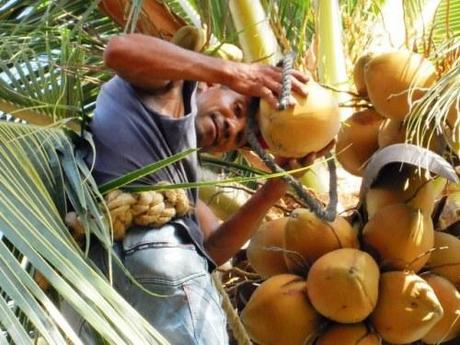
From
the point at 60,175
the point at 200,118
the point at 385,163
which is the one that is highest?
the point at 60,175

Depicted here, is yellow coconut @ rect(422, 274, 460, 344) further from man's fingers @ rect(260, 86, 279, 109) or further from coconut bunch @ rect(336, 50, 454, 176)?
man's fingers @ rect(260, 86, 279, 109)

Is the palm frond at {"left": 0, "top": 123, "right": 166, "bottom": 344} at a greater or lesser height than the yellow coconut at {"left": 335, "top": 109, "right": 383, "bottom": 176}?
greater

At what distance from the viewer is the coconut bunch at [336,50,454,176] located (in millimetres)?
2197

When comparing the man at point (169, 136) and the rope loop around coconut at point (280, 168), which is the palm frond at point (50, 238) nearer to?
the man at point (169, 136)

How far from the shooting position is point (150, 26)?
266cm

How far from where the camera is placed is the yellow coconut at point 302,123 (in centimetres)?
201

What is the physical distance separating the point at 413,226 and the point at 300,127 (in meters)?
0.32

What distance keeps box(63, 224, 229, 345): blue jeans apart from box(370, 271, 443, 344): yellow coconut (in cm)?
36

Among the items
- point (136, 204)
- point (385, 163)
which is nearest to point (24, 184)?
point (136, 204)

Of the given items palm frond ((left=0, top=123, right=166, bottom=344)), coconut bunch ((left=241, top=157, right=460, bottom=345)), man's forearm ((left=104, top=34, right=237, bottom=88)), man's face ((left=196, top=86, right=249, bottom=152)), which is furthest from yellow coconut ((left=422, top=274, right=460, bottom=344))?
palm frond ((left=0, top=123, right=166, bottom=344))

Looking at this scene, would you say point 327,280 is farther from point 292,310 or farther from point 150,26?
point 150,26

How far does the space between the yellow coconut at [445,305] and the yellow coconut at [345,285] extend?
5.6 inches

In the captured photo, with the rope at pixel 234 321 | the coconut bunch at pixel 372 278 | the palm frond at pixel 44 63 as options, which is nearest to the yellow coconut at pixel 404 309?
the coconut bunch at pixel 372 278

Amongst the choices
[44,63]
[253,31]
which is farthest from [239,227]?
[44,63]
